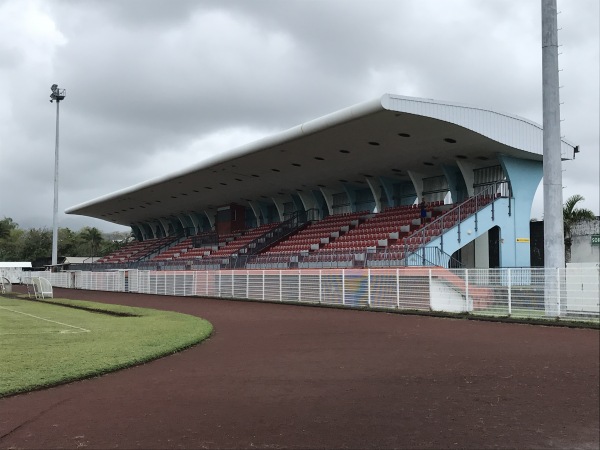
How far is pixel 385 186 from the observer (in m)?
33.3

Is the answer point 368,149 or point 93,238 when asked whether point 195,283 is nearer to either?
point 368,149

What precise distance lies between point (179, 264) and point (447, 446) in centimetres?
3430

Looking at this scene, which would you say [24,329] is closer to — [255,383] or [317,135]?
[255,383]

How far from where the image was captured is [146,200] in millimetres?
52500

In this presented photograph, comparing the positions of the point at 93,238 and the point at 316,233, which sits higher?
the point at 93,238

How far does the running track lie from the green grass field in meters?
0.41

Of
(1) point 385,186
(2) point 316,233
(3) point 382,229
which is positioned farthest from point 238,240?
(3) point 382,229

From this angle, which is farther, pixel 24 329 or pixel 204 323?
pixel 204 323

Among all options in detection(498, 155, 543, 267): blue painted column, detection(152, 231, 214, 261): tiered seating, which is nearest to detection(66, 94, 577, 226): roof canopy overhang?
detection(498, 155, 543, 267): blue painted column

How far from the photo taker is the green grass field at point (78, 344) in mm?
8508

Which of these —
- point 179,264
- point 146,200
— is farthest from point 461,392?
point 146,200

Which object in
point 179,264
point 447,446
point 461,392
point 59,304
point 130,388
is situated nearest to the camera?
point 447,446

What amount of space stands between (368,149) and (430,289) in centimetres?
1148

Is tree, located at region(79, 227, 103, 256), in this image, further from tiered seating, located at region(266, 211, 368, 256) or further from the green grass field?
the green grass field
